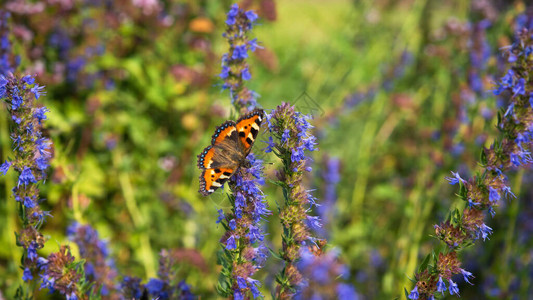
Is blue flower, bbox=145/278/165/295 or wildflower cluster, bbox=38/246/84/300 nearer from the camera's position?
wildflower cluster, bbox=38/246/84/300

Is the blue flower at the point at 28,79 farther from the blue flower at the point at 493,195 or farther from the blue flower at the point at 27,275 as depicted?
the blue flower at the point at 493,195

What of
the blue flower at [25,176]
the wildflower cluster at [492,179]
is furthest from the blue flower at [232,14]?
the wildflower cluster at [492,179]

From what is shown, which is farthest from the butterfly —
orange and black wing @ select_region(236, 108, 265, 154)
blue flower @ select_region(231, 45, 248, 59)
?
blue flower @ select_region(231, 45, 248, 59)

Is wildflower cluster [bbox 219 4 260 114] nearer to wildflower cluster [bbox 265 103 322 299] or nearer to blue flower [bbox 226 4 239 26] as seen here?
blue flower [bbox 226 4 239 26]

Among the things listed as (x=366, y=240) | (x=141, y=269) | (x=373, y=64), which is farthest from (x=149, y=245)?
(x=373, y=64)

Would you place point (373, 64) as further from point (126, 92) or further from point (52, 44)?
point (52, 44)

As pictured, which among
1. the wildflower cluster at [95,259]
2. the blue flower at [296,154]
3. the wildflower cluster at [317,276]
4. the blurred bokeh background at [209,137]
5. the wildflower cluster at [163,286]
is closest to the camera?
the wildflower cluster at [317,276]
